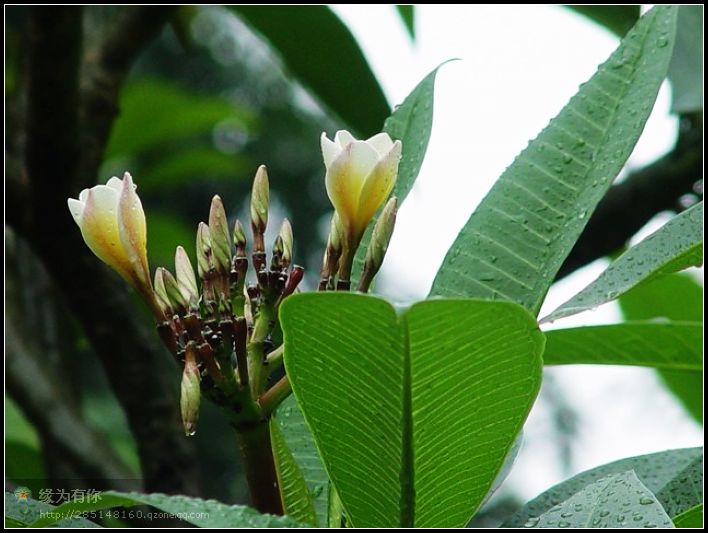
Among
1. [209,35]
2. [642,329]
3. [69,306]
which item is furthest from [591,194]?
[209,35]

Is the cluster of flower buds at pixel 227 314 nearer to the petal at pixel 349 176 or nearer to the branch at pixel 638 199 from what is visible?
the petal at pixel 349 176

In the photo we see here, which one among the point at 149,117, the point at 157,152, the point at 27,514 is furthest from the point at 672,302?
the point at 157,152

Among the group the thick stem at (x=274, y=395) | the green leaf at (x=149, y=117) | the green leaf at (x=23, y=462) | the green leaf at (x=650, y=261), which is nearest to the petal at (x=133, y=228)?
the thick stem at (x=274, y=395)

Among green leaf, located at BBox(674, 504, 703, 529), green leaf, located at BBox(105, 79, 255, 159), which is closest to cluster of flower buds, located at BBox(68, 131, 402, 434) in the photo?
green leaf, located at BBox(674, 504, 703, 529)

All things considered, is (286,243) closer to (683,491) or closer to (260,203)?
(260,203)

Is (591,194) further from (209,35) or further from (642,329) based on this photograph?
(209,35)

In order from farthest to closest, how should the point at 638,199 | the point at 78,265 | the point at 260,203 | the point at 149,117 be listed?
the point at 149,117 < the point at 638,199 < the point at 78,265 < the point at 260,203

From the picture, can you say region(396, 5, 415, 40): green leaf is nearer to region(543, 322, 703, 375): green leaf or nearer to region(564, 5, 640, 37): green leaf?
region(564, 5, 640, 37): green leaf
